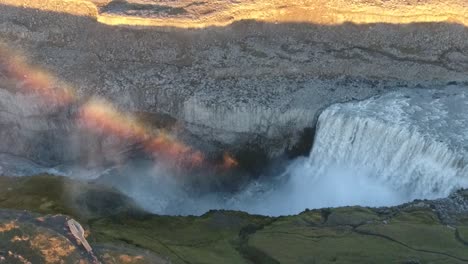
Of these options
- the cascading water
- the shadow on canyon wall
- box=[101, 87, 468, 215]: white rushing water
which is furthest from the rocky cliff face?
box=[101, 87, 468, 215]: white rushing water

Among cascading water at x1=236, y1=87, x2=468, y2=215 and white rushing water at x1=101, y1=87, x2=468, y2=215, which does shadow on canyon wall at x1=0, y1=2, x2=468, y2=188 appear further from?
white rushing water at x1=101, y1=87, x2=468, y2=215

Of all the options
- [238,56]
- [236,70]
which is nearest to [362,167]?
[236,70]

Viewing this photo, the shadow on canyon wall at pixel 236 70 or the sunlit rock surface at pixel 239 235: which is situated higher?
the shadow on canyon wall at pixel 236 70

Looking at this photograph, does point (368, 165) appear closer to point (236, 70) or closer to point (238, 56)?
point (236, 70)

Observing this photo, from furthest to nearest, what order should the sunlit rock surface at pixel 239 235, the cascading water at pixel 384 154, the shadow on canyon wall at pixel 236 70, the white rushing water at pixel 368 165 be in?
1. the shadow on canyon wall at pixel 236 70
2. the white rushing water at pixel 368 165
3. the cascading water at pixel 384 154
4. the sunlit rock surface at pixel 239 235

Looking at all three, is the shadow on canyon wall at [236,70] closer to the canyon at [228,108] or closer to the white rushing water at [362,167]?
the canyon at [228,108]

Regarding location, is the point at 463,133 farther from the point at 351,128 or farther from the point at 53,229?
the point at 53,229

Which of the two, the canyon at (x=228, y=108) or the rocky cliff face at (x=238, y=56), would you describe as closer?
the canyon at (x=228, y=108)

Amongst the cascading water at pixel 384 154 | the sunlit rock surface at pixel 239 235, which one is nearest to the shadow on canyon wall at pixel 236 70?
the cascading water at pixel 384 154

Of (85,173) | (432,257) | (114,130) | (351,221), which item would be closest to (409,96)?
(351,221)
